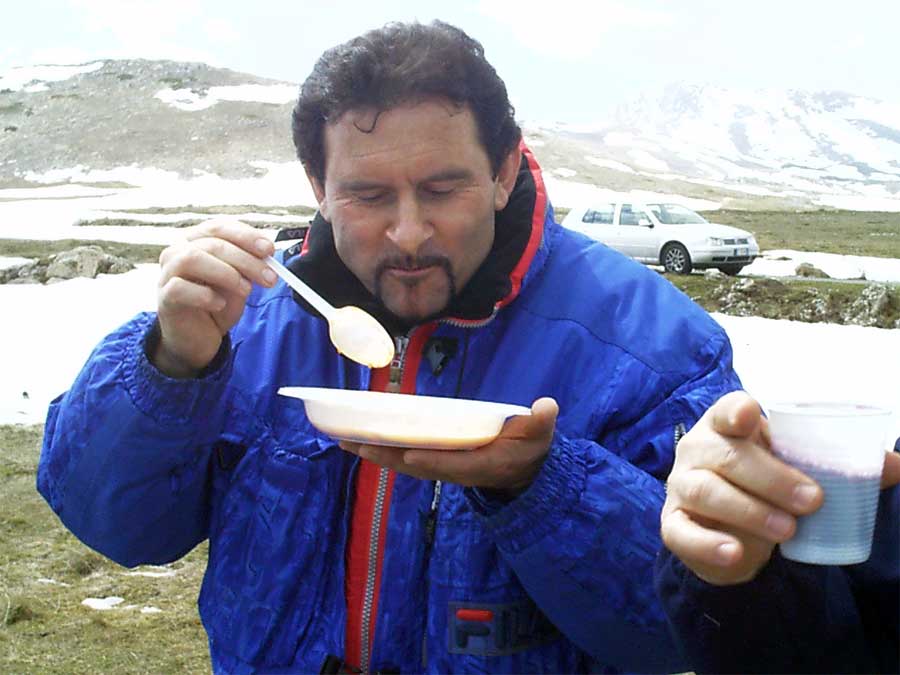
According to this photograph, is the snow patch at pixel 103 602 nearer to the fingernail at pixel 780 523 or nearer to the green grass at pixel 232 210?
the fingernail at pixel 780 523

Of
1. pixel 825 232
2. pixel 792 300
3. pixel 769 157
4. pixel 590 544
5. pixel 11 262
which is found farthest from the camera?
pixel 769 157

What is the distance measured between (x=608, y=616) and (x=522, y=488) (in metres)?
0.30

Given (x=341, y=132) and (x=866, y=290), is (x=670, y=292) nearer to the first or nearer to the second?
(x=341, y=132)

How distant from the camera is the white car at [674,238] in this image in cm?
1647

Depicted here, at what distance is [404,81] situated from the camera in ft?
6.38

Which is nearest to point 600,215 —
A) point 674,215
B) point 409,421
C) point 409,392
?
point 674,215

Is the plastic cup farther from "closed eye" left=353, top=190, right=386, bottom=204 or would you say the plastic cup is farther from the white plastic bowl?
"closed eye" left=353, top=190, right=386, bottom=204

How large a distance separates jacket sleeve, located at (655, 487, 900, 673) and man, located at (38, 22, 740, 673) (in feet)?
1.48

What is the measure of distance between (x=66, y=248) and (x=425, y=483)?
2169cm

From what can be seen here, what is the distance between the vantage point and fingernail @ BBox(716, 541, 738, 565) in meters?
1.06

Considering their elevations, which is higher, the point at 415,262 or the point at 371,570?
the point at 415,262

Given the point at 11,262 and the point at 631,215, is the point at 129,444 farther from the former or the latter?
the point at 11,262

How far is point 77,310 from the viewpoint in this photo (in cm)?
1170

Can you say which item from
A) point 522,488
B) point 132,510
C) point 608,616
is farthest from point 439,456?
point 132,510
